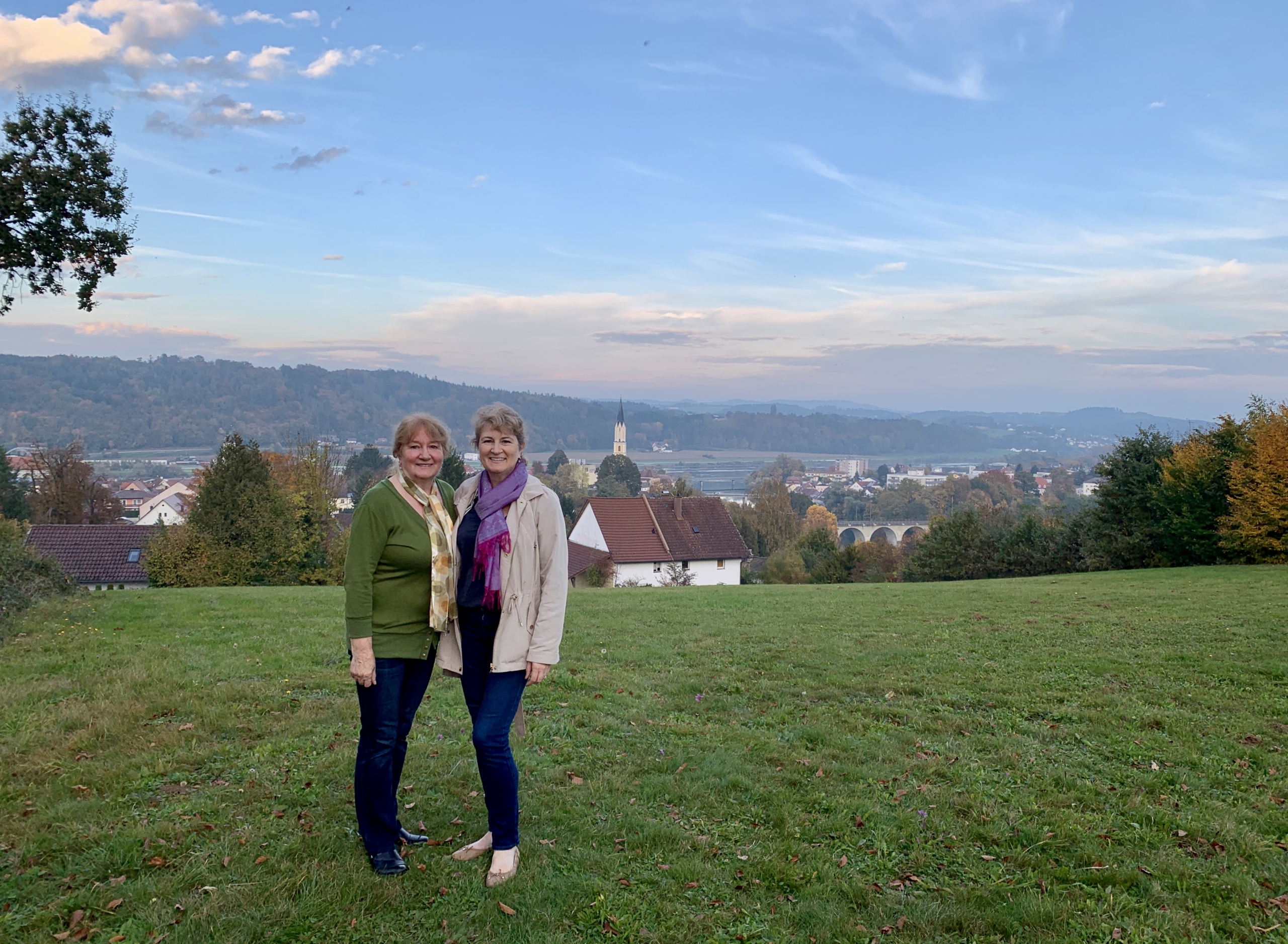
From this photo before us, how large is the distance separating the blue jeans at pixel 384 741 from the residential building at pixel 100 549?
126ft

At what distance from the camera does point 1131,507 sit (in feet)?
99.8

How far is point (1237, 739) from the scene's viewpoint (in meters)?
5.94

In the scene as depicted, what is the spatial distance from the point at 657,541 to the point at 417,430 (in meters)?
39.1

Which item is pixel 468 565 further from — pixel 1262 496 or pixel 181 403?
pixel 181 403

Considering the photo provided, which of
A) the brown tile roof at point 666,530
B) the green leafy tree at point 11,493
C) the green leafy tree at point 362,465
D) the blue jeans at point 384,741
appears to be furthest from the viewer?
the green leafy tree at point 362,465

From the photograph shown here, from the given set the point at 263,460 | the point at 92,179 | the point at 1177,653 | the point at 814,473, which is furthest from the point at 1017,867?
the point at 814,473

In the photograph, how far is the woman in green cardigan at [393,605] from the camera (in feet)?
12.4

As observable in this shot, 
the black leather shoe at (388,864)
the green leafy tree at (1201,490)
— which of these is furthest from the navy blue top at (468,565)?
the green leafy tree at (1201,490)

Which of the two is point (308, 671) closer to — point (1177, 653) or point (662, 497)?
point (1177, 653)

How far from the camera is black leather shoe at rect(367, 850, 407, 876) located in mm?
3969

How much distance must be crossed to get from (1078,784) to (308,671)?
23.6 ft

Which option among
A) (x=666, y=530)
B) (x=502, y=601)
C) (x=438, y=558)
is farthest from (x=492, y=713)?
(x=666, y=530)

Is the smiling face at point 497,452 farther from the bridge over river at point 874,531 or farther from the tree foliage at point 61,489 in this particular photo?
the bridge over river at point 874,531

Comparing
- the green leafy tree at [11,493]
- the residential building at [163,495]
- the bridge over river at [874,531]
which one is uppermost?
the green leafy tree at [11,493]
